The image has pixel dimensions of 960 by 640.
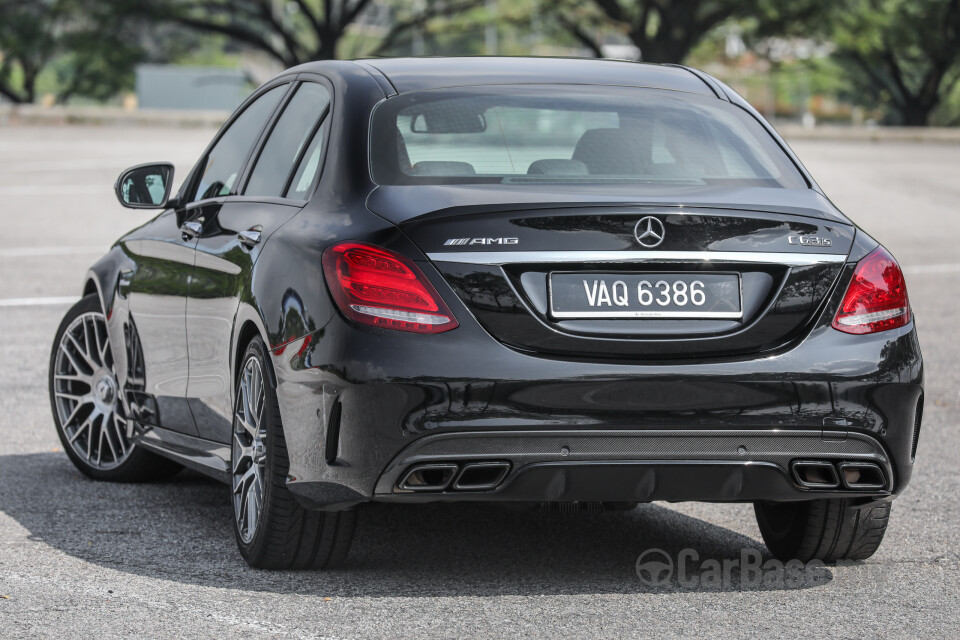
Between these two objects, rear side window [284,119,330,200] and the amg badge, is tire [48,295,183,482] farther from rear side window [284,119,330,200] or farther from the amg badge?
the amg badge

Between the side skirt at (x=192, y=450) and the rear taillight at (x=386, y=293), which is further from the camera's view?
the side skirt at (x=192, y=450)

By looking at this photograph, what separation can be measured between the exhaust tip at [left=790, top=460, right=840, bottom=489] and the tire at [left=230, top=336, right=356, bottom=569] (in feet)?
4.37

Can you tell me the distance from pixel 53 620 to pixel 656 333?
71.4 inches

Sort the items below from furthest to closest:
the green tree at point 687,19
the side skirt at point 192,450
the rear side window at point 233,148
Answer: the green tree at point 687,19 < the rear side window at point 233,148 < the side skirt at point 192,450

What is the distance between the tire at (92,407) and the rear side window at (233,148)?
83 centimetres

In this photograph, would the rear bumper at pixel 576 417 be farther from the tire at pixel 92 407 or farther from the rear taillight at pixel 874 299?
the tire at pixel 92 407

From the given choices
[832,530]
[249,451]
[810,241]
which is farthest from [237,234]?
[832,530]

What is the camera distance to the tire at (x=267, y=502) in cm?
504

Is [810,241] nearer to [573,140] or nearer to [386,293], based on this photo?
[573,140]

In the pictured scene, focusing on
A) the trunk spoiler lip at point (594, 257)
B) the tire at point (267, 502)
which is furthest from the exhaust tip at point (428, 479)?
the trunk spoiler lip at point (594, 257)

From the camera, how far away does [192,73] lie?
233 feet

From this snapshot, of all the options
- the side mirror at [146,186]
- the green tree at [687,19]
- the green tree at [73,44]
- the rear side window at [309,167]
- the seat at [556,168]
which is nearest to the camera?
the seat at [556,168]

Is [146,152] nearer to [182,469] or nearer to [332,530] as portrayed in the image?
[182,469]

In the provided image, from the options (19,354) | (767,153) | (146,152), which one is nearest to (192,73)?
(146,152)
